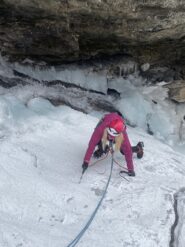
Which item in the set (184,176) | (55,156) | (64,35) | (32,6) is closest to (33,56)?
(64,35)

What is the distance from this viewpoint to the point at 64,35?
6684 mm

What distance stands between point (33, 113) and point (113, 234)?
8.22 feet

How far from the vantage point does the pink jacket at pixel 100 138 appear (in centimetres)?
526

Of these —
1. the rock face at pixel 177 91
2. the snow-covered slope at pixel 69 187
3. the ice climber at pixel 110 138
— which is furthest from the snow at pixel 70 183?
the rock face at pixel 177 91

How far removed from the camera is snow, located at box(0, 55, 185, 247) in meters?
4.60

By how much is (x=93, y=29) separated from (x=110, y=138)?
188 cm

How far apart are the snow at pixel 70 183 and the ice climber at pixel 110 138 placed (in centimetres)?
25

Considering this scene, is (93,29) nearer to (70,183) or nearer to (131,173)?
(131,173)

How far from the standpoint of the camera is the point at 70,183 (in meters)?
5.32

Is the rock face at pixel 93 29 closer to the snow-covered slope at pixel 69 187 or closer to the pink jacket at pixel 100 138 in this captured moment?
the snow-covered slope at pixel 69 187

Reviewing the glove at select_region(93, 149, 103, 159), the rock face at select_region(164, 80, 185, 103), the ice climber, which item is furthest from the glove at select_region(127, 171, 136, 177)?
the rock face at select_region(164, 80, 185, 103)

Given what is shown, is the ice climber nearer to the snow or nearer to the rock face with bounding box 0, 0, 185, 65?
the snow

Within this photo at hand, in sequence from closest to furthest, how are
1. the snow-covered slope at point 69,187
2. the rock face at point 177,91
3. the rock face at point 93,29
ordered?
the snow-covered slope at point 69,187, the rock face at point 93,29, the rock face at point 177,91

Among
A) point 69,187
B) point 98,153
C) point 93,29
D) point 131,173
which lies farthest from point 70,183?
point 93,29
